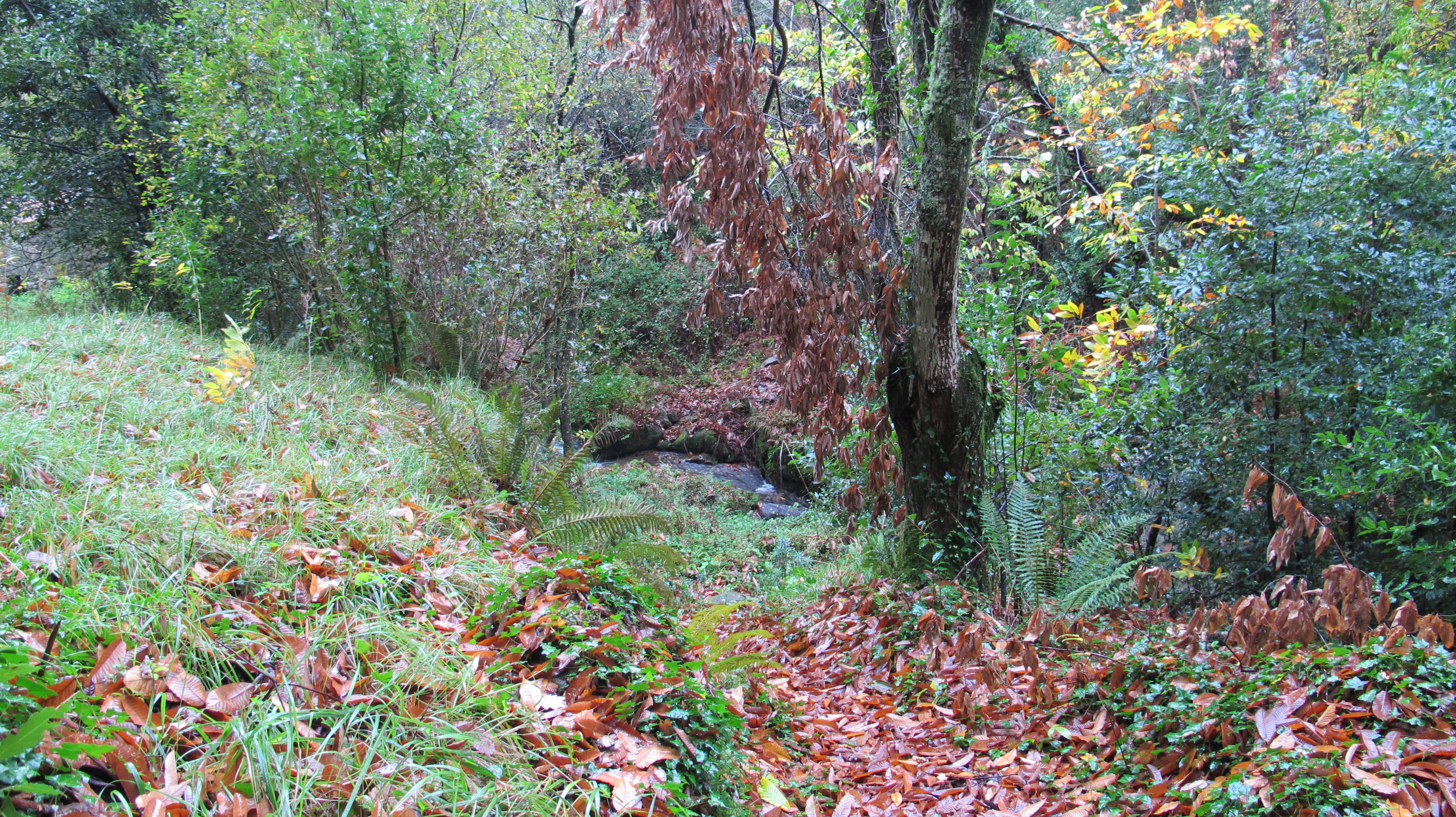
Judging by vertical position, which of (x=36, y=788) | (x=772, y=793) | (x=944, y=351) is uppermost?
(x=944, y=351)

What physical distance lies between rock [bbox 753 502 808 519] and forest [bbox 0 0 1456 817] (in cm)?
232

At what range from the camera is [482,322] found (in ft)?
26.8

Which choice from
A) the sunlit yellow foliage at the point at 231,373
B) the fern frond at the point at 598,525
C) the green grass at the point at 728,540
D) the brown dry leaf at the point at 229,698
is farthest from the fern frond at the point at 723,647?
the sunlit yellow foliage at the point at 231,373

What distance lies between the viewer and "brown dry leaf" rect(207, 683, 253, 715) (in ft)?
6.03

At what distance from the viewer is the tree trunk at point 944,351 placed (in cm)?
414

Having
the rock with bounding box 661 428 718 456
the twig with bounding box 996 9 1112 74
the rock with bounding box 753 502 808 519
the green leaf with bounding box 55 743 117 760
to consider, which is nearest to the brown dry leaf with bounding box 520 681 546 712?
the green leaf with bounding box 55 743 117 760

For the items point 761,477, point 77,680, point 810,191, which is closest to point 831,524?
point 810,191

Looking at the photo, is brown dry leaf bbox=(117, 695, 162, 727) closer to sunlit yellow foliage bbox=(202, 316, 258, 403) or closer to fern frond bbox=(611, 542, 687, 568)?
fern frond bbox=(611, 542, 687, 568)

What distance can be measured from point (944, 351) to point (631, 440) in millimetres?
9603

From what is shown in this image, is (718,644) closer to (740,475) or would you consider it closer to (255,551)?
(255,551)

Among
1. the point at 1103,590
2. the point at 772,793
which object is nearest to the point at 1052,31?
the point at 1103,590

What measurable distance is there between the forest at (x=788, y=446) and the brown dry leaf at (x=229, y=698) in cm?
1

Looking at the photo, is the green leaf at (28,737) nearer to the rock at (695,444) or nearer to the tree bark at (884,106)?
the tree bark at (884,106)

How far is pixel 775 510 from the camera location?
37.0ft
